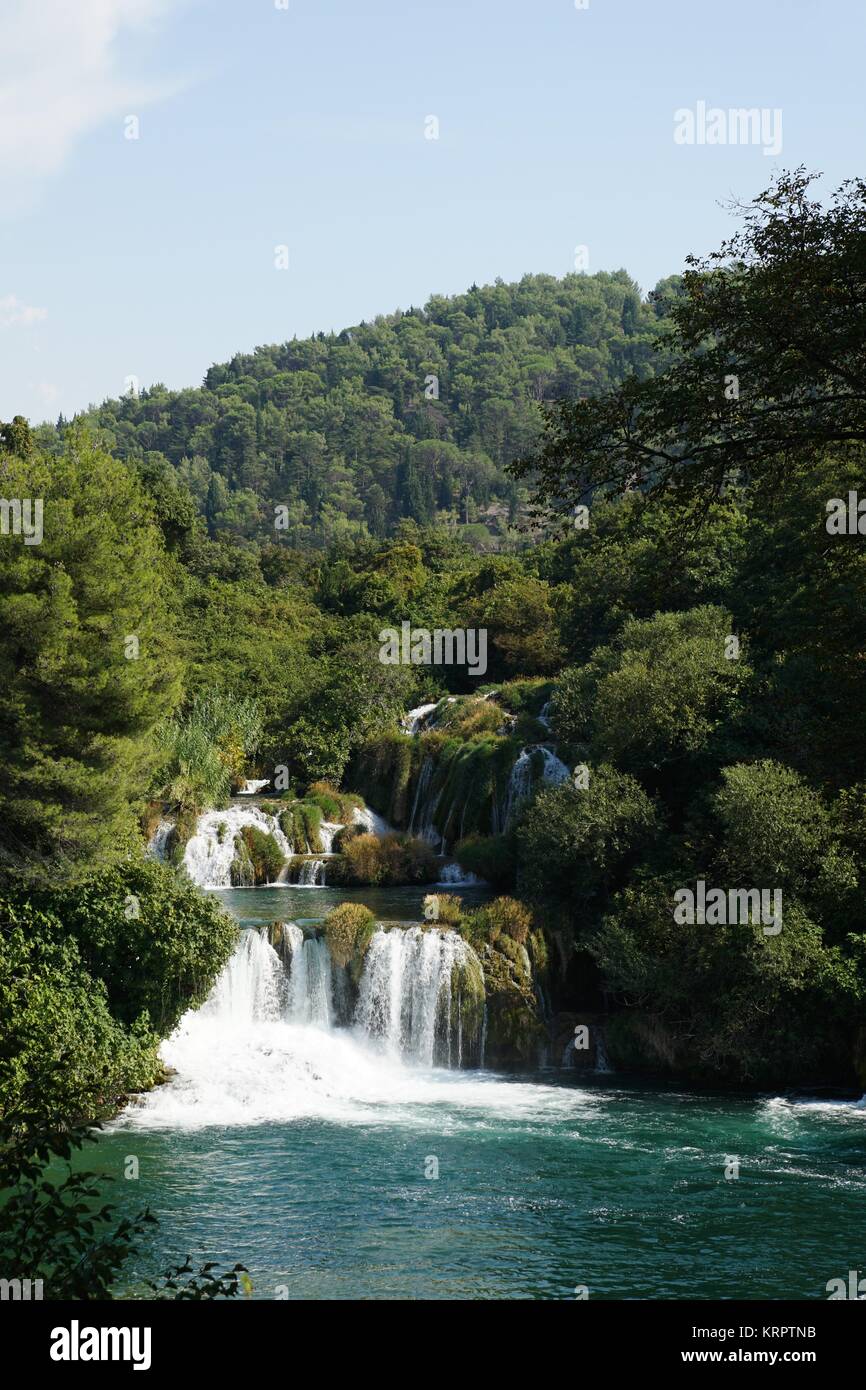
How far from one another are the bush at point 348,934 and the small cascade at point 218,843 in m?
8.83

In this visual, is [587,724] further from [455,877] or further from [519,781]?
[455,877]

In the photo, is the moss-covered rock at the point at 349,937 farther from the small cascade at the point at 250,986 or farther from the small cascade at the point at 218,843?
the small cascade at the point at 218,843

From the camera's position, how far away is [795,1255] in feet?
47.3

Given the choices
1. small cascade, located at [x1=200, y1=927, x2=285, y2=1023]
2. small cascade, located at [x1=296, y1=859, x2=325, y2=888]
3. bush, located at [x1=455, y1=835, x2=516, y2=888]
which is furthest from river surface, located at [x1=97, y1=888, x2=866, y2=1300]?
small cascade, located at [x1=296, y1=859, x2=325, y2=888]

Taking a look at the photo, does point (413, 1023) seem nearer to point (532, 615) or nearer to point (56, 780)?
point (56, 780)

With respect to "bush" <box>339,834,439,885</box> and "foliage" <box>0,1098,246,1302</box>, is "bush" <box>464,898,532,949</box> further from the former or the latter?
"foliage" <box>0,1098,246,1302</box>

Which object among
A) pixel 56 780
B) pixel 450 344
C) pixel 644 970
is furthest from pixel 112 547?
pixel 450 344

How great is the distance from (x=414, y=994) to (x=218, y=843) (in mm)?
11166

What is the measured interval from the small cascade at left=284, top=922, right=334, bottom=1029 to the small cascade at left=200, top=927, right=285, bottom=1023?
242 mm

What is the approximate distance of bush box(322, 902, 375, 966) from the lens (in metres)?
23.8

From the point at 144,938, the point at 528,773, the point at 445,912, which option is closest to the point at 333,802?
the point at 528,773

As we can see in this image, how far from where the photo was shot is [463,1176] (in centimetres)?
1697

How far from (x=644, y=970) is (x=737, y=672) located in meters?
8.13

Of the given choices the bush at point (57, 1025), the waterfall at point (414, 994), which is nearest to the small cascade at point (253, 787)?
the waterfall at point (414, 994)
